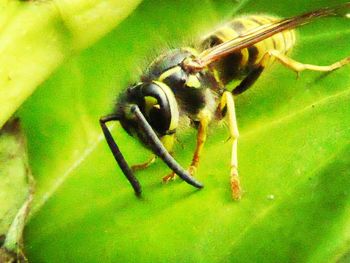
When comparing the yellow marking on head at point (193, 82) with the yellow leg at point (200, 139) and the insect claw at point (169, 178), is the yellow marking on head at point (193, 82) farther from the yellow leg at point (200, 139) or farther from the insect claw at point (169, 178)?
the insect claw at point (169, 178)

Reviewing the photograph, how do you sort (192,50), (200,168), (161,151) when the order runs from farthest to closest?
(192,50), (200,168), (161,151)

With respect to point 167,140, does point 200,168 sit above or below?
below

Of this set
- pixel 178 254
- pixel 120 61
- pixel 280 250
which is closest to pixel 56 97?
pixel 120 61

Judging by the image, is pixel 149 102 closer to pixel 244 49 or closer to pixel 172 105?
pixel 172 105

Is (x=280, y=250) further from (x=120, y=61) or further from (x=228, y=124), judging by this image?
(x=120, y=61)

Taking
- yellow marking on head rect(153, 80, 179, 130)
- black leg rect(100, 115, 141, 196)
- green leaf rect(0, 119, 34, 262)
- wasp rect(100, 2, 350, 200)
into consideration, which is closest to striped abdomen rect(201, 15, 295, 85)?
wasp rect(100, 2, 350, 200)

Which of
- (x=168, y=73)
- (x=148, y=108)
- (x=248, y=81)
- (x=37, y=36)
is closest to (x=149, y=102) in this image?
(x=148, y=108)

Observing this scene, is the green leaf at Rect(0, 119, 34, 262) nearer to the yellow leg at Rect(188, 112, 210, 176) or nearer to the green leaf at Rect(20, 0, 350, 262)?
the green leaf at Rect(20, 0, 350, 262)
